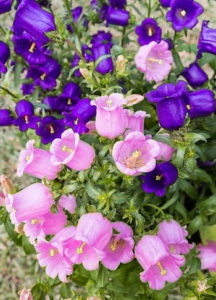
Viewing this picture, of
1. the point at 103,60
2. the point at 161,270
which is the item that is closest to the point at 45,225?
the point at 161,270

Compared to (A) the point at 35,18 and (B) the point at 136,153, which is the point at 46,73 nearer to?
(A) the point at 35,18

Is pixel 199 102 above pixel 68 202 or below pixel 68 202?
above

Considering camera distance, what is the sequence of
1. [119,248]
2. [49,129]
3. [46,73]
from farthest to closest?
[46,73] → [49,129] → [119,248]

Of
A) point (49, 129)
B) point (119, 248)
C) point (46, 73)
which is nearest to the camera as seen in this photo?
point (119, 248)

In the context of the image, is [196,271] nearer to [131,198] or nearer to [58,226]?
[131,198]

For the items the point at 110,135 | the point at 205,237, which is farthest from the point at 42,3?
the point at 205,237

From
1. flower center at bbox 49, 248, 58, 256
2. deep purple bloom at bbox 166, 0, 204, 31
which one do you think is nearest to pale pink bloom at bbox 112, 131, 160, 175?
flower center at bbox 49, 248, 58, 256
